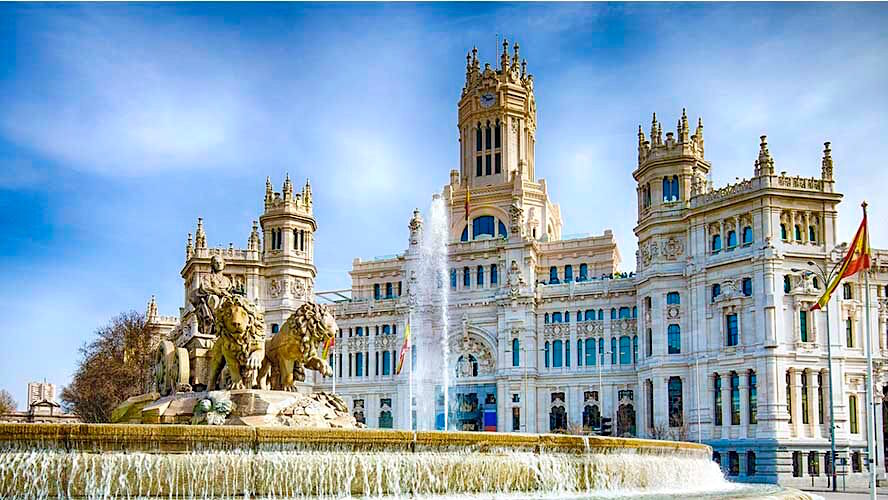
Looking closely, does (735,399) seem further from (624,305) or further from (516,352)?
(516,352)

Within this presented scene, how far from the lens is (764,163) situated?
2943 inches

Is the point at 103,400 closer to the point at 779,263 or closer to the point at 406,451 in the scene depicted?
the point at 779,263

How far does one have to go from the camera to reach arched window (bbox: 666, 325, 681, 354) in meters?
81.0

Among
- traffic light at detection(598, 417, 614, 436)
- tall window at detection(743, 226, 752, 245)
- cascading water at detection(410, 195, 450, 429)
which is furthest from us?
cascading water at detection(410, 195, 450, 429)

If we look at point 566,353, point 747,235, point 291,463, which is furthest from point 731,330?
point 291,463

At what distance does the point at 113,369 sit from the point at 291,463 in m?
63.9

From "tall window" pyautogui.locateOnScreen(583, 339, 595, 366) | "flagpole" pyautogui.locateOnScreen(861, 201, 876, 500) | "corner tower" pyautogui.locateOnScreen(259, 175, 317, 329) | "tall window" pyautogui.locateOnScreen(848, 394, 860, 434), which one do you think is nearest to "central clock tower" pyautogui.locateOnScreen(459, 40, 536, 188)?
"corner tower" pyautogui.locateOnScreen(259, 175, 317, 329)

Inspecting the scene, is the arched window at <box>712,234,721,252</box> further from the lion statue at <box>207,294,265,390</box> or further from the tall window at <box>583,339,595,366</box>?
the lion statue at <box>207,294,265,390</box>

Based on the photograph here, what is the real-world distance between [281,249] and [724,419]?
158ft

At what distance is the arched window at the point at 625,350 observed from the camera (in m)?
87.9

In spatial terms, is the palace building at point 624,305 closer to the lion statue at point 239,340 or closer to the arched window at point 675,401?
the arched window at point 675,401

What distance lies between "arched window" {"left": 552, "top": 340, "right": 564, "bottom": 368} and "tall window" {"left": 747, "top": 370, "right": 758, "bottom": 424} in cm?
2048

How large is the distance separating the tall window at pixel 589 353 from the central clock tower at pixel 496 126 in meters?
23.2

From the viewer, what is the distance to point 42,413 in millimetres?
132125
